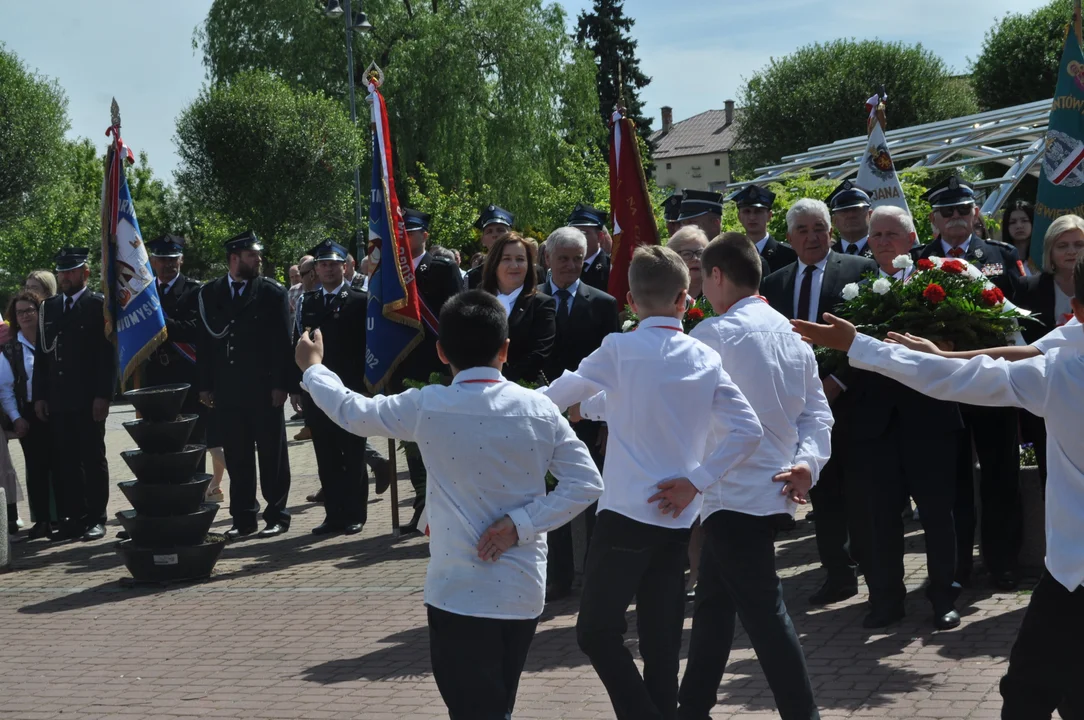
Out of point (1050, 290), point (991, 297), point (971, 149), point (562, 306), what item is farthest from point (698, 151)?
point (991, 297)

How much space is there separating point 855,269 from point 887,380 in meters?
0.89

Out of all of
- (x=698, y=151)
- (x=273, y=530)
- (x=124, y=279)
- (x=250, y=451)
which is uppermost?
(x=698, y=151)

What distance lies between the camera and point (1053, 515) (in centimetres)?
394

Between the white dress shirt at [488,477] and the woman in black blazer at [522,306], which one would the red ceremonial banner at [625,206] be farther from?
the white dress shirt at [488,477]

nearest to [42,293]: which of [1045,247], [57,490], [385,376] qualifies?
[57,490]

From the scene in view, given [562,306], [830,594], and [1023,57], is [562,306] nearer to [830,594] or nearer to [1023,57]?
[830,594]

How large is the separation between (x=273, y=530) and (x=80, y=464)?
5.93 feet

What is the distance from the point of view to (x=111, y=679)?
22.5ft

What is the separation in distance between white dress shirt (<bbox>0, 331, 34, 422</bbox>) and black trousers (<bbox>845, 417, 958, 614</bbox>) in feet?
25.3

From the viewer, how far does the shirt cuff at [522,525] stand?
404 centimetres

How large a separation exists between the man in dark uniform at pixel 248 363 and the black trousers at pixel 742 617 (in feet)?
20.8

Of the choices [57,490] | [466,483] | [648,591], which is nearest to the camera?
[466,483]

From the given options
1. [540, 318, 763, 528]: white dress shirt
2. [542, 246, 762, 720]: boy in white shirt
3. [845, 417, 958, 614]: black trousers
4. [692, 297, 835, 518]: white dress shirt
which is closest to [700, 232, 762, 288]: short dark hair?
[692, 297, 835, 518]: white dress shirt

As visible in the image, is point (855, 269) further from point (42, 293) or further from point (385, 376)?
point (42, 293)
